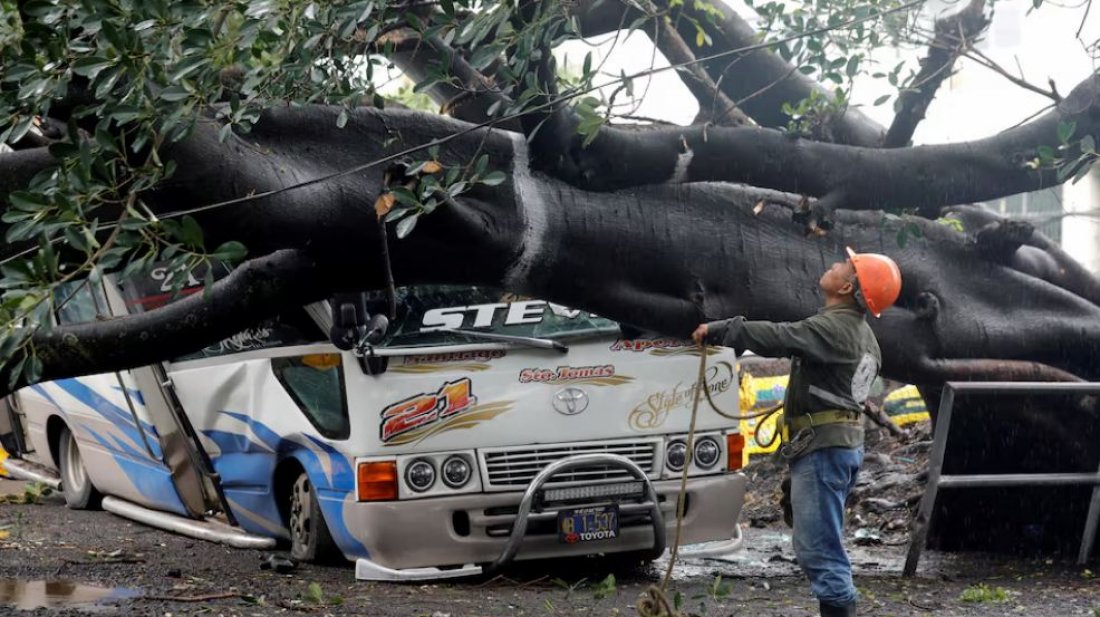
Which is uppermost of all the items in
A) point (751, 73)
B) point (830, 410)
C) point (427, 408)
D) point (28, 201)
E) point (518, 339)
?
point (751, 73)

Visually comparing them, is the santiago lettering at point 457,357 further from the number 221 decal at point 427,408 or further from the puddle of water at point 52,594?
the puddle of water at point 52,594

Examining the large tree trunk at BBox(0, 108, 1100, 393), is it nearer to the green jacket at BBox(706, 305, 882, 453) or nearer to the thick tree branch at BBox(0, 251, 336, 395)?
the thick tree branch at BBox(0, 251, 336, 395)

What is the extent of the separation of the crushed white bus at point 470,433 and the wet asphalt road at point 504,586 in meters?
0.27

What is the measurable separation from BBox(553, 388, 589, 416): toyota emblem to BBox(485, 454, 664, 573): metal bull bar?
0.27 meters

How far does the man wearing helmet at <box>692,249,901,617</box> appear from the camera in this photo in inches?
245

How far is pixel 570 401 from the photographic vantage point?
837cm

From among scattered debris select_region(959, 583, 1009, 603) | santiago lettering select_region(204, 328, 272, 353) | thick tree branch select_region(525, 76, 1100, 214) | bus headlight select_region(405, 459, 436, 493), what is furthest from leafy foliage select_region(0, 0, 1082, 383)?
santiago lettering select_region(204, 328, 272, 353)

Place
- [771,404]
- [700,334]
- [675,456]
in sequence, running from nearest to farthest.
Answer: [700,334] → [675,456] → [771,404]

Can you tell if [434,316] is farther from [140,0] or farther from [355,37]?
[140,0]

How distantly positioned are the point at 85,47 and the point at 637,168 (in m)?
2.72

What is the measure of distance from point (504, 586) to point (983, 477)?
9.27ft

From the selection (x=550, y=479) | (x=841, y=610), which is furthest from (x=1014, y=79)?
(x=550, y=479)

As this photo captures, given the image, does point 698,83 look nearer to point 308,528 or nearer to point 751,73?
point 751,73

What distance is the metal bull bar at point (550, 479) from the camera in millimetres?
8008
